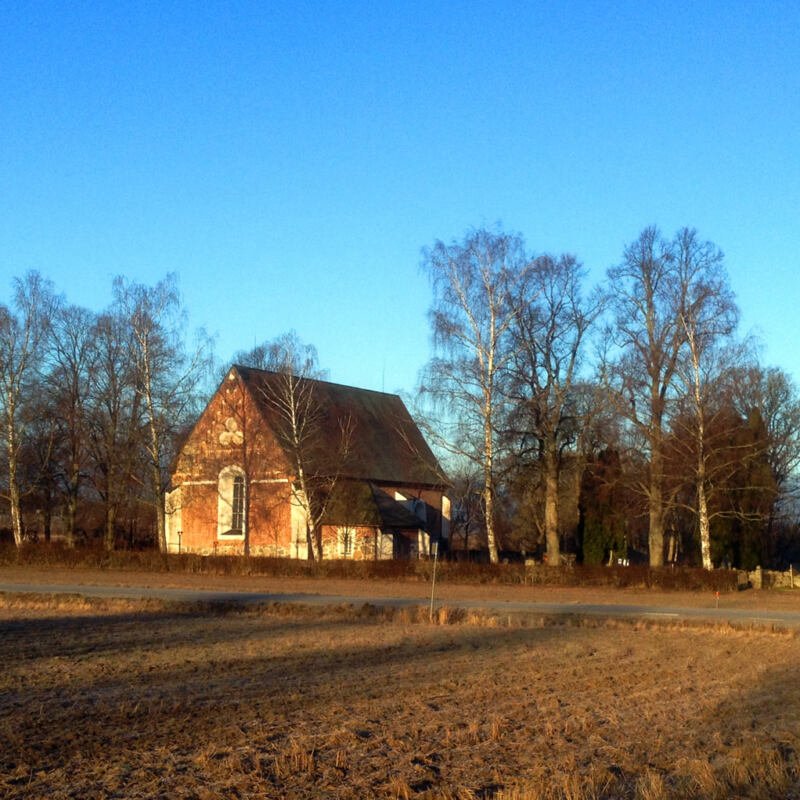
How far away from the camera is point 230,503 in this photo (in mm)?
55594

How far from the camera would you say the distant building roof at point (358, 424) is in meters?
53.5

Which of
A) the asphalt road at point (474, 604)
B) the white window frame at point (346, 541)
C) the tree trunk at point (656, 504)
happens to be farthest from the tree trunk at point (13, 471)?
the tree trunk at point (656, 504)

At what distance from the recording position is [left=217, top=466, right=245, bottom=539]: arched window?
181 ft

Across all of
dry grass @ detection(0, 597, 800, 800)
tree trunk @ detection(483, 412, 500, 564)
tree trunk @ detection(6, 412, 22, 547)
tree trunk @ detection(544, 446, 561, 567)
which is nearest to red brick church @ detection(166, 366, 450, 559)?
tree trunk @ detection(544, 446, 561, 567)

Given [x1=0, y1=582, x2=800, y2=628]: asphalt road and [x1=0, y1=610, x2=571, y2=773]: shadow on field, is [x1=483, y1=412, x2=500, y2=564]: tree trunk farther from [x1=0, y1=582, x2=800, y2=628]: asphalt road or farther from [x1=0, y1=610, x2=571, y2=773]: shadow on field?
[x1=0, y1=610, x2=571, y2=773]: shadow on field

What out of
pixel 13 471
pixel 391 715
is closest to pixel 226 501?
pixel 13 471

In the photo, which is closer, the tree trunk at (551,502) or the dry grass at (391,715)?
the dry grass at (391,715)

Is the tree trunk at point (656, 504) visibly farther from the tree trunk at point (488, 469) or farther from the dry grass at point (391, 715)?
the dry grass at point (391, 715)

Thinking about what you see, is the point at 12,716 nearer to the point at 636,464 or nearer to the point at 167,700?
the point at 167,700

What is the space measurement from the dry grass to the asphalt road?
198 inches

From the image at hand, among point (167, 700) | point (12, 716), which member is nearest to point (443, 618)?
point (167, 700)

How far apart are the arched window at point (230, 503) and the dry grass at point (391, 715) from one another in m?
32.6

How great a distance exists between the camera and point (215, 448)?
55.5m

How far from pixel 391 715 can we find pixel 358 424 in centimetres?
4926
